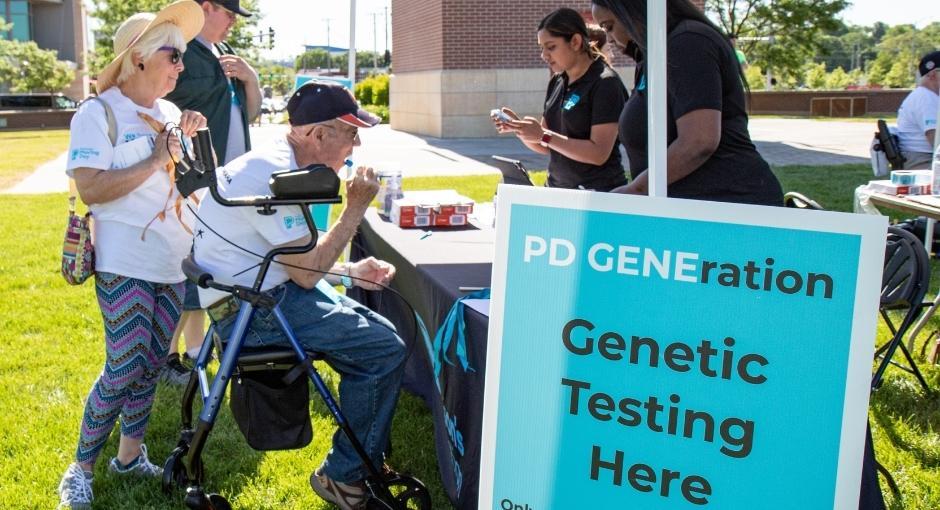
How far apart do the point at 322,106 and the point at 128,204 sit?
865 millimetres

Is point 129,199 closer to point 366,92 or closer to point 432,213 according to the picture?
point 432,213

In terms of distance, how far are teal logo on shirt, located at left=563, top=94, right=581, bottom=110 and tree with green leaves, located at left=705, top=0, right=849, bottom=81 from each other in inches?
1292

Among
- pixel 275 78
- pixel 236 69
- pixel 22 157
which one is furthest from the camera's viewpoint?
pixel 275 78

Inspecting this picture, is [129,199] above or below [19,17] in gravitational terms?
below

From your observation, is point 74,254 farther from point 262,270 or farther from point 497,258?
point 497,258

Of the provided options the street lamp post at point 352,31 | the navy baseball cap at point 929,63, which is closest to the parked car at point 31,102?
the street lamp post at point 352,31

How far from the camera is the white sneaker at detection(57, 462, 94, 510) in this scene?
10.1 feet

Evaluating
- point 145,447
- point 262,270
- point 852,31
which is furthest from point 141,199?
point 852,31

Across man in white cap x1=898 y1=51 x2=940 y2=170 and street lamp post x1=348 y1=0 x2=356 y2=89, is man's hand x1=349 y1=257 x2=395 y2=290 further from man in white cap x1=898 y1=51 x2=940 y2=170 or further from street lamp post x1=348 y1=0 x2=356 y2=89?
man in white cap x1=898 y1=51 x2=940 y2=170

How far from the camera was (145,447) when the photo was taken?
3.44 metres

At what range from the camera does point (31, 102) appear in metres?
45.5

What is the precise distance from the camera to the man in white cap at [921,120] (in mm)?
7180

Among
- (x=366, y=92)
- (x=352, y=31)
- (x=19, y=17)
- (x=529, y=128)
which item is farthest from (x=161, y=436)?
(x=19, y=17)

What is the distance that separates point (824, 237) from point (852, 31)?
134 m
